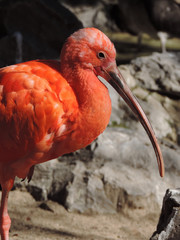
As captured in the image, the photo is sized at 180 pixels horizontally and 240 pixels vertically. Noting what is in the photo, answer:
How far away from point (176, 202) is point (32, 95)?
3.43ft

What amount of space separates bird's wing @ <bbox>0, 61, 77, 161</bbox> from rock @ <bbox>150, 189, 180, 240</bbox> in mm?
799

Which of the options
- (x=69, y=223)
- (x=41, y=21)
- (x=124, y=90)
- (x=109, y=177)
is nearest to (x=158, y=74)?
(x=109, y=177)

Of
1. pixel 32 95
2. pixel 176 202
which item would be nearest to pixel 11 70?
pixel 32 95

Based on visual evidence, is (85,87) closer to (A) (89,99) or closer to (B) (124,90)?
(A) (89,99)

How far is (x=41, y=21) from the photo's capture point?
20.0ft

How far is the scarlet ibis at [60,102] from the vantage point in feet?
8.27

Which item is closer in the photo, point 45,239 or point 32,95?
point 32,95

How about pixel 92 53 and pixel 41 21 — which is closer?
pixel 92 53

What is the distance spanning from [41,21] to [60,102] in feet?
12.6

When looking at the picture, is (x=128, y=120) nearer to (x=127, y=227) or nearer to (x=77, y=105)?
(x=127, y=227)

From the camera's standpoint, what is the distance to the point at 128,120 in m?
4.46

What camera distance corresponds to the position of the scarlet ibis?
99.2 inches

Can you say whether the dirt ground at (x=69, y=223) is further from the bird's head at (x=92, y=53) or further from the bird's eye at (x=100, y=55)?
the bird's eye at (x=100, y=55)

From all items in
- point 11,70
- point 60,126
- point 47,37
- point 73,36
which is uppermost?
point 73,36
